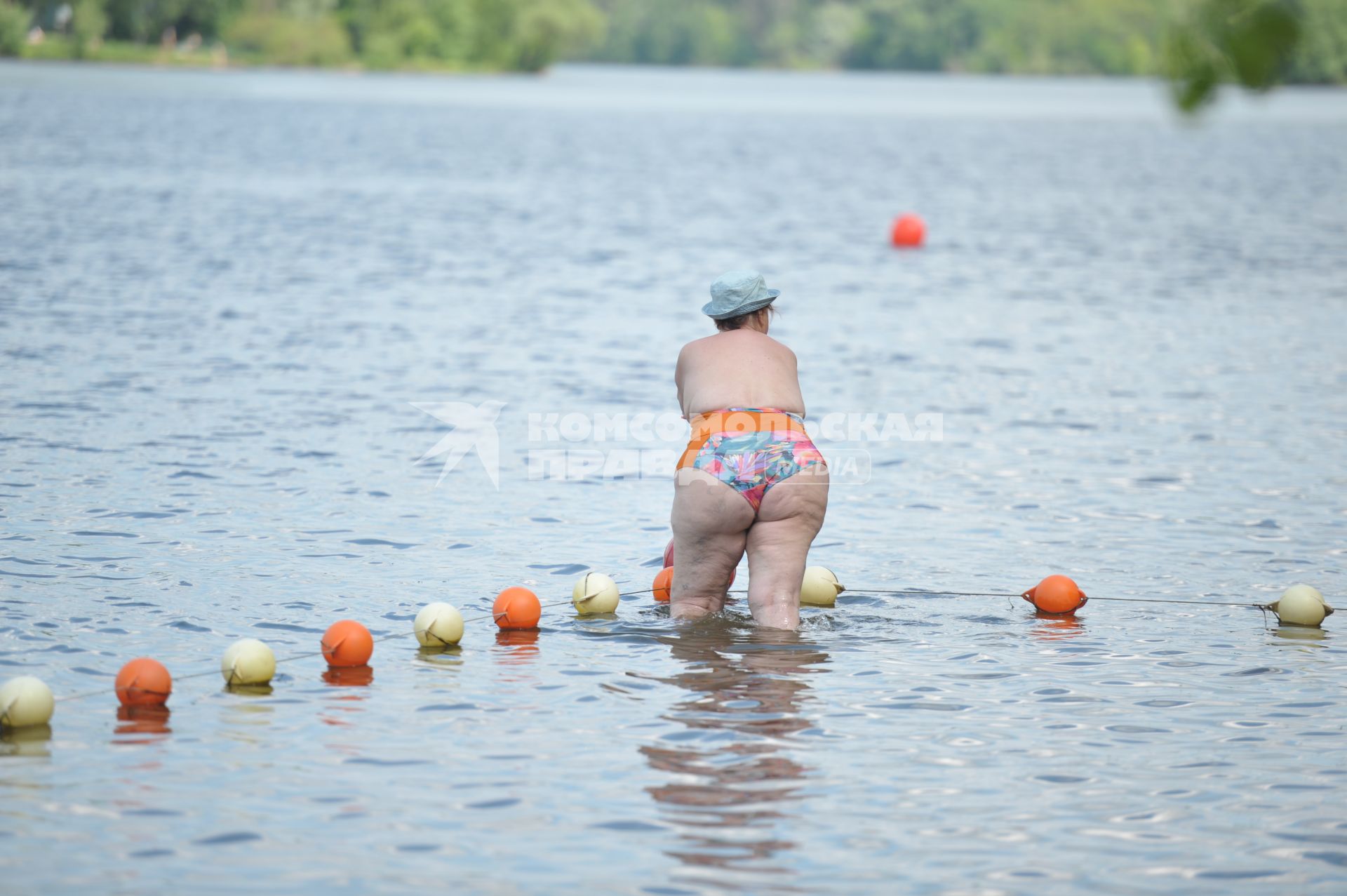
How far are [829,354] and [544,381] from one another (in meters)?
4.40

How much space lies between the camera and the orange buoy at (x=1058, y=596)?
10656 mm

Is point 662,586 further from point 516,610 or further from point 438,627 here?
point 438,627

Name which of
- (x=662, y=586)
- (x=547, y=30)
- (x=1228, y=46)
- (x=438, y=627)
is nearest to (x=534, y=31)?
(x=547, y=30)

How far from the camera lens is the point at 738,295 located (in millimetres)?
9664

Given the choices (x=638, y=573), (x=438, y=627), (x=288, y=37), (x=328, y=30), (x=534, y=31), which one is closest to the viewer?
(x=438, y=627)

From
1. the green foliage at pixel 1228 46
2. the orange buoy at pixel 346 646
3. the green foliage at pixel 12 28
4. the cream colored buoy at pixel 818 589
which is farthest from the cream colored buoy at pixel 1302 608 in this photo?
the green foliage at pixel 12 28

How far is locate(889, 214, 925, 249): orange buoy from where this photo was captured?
36031 mm

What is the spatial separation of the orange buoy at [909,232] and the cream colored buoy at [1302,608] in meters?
26.0

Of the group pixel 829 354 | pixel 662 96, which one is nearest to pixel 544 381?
pixel 829 354

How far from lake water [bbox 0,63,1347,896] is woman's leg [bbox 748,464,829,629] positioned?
12.3 inches

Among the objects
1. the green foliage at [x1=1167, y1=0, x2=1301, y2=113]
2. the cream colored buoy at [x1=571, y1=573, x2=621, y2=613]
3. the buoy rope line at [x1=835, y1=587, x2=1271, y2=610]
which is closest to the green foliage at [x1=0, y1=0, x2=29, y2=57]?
the cream colored buoy at [x1=571, y1=573, x2=621, y2=613]

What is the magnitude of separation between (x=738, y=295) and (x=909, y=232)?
27117 millimetres

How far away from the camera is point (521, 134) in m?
73.1

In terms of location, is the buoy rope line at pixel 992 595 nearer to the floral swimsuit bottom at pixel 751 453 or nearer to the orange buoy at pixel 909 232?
the floral swimsuit bottom at pixel 751 453
